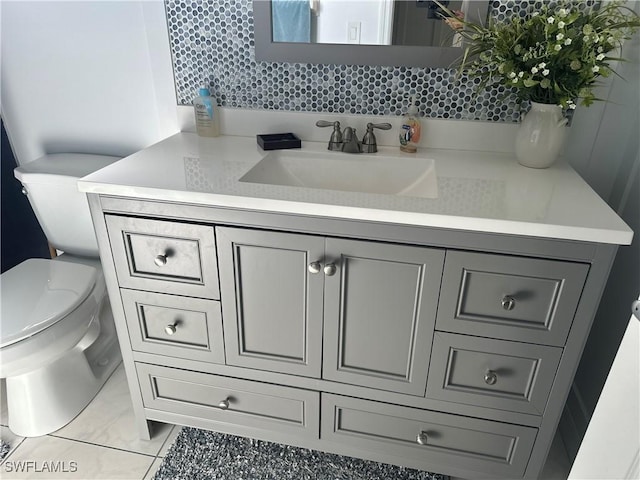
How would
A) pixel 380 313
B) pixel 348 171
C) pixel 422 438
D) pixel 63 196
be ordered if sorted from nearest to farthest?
pixel 380 313 < pixel 422 438 < pixel 348 171 < pixel 63 196

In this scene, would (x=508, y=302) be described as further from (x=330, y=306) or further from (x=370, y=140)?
(x=370, y=140)

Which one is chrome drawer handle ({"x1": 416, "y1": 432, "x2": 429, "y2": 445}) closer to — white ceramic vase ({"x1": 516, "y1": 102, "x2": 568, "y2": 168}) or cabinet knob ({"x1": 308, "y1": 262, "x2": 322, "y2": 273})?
cabinet knob ({"x1": 308, "y1": 262, "x2": 322, "y2": 273})

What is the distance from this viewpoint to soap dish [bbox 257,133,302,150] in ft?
4.68

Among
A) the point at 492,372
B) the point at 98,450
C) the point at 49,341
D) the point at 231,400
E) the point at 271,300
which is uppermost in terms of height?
the point at 271,300

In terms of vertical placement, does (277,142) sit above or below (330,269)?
above

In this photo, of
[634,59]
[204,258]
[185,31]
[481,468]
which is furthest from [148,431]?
[634,59]

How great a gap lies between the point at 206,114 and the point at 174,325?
2.24 ft

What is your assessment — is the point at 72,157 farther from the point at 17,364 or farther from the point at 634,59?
the point at 634,59

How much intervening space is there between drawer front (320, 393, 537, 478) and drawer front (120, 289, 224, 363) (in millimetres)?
363

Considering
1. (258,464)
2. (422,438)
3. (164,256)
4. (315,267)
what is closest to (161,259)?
(164,256)

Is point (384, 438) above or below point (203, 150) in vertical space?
below

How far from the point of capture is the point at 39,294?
58.7 inches

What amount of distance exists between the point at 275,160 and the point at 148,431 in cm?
99

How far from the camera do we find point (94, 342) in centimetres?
182
